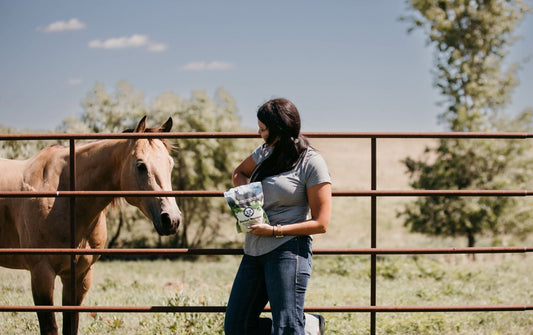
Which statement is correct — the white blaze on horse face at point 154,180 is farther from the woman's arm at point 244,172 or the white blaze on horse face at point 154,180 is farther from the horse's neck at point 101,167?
the woman's arm at point 244,172

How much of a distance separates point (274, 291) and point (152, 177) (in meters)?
1.54

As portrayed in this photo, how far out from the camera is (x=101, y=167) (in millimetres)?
4352

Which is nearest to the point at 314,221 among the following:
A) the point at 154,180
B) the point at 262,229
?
the point at 262,229

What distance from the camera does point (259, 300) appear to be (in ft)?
9.75

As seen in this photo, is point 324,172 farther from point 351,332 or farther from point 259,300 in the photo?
point 351,332

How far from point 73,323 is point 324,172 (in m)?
2.36

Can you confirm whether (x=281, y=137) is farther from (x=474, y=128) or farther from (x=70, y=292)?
(x=474, y=128)

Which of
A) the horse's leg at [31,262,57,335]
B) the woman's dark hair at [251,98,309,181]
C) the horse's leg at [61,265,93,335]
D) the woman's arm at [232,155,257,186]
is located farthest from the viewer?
the horse's leg at [61,265,93,335]

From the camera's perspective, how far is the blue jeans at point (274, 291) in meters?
2.79

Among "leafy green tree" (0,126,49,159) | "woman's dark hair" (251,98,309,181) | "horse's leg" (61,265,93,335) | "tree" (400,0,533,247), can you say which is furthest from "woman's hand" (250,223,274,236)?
"tree" (400,0,533,247)

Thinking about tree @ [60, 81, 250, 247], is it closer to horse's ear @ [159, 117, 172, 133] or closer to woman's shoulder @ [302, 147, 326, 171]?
horse's ear @ [159, 117, 172, 133]

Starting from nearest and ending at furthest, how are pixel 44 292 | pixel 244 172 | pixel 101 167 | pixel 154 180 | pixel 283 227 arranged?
pixel 283 227 → pixel 244 172 → pixel 154 180 → pixel 44 292 → pixel 101 167

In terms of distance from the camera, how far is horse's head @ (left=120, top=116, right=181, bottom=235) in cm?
374

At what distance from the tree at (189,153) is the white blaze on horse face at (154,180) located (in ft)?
39.6
